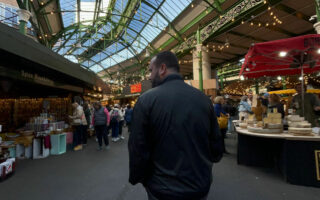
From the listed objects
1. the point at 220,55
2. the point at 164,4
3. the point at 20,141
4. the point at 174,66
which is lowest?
the point at 20,141

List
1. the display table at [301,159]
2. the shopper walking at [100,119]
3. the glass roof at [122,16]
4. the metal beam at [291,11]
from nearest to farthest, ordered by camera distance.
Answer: the display table at [301,159] → the shopper walking at [100,119] → the metal beam at [291,11] → the glass roof at [122,16]

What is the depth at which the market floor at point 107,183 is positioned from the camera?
2.61 meters

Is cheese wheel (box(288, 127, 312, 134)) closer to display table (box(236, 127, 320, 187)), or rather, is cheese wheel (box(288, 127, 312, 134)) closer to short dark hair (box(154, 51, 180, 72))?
display table (box(236, 127, 320, 187))

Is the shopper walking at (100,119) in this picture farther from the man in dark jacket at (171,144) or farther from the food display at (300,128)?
the food display at (300,128)

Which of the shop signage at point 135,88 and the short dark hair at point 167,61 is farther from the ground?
the shop signage at point 135,88

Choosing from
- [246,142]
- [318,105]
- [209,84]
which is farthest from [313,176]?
[209,84]

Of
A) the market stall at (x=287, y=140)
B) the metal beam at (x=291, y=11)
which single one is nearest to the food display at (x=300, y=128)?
the market stall at (x=287, y=140)

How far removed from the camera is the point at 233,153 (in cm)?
484

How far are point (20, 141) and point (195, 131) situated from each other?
19.6ft

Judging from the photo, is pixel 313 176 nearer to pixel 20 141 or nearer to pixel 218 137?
pixel 218 137

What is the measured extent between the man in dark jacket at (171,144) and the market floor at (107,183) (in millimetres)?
1995

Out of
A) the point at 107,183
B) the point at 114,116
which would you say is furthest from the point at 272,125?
the point at 114,116

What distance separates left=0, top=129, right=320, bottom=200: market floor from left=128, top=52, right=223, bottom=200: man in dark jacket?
199 centimetres

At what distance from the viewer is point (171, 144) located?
95 cm
